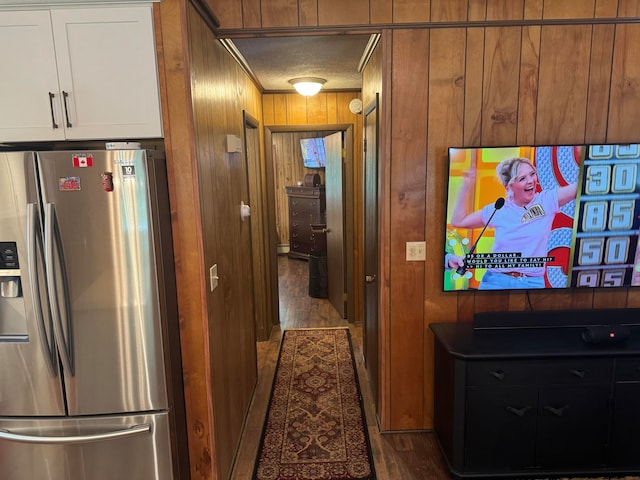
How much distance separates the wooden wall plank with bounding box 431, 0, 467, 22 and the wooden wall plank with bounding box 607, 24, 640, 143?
87cm

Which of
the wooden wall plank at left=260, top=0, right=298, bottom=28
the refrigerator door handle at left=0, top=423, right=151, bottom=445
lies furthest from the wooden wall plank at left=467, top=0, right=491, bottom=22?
the refrigerator door handle at left=0, top=423, right=151, bottom=445

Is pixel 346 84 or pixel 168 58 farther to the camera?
pixel 346 84

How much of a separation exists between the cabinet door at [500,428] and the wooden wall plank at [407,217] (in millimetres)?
498

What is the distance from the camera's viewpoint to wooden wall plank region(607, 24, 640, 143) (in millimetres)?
2289

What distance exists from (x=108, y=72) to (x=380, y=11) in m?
1.44

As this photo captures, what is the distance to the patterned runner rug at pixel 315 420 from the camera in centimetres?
238

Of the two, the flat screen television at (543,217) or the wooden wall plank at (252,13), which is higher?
the wooden wall plank at (252,13)

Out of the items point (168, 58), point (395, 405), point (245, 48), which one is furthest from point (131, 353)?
point (245, 48)

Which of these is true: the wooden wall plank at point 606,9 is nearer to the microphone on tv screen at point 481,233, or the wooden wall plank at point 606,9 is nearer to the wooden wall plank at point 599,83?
the wooden wall plank at point 599,83

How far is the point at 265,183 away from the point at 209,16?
218 cm

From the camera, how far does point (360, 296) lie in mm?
4535

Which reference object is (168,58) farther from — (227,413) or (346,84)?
(346,84)

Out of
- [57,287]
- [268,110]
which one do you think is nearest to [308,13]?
[57,287]

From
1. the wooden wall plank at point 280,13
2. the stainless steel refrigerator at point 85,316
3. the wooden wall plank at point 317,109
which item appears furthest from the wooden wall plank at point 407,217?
the wooden wall plank at point 317,109
